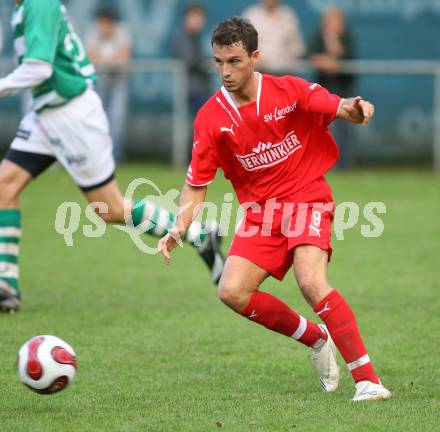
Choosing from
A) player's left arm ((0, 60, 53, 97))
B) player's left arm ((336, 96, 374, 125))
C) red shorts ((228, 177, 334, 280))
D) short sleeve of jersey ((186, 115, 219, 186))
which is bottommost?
red shorts ((228, 177, 334, 280))

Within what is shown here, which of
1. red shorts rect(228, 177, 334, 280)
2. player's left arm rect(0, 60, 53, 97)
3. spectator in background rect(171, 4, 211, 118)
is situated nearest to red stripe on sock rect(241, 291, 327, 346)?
red shorts rect(228, 177, 334, 280)

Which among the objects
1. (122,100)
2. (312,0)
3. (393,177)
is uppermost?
(312,0)

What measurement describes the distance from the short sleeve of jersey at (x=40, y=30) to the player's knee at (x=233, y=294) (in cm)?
251

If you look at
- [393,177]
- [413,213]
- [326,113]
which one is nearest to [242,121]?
[326,113]

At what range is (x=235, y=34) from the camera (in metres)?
5.66

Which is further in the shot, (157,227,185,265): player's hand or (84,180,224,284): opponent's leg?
(84,180,224,284): opponent's leg

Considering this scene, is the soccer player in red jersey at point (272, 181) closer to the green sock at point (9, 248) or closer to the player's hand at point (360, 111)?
the player's hand at point (360, 111)

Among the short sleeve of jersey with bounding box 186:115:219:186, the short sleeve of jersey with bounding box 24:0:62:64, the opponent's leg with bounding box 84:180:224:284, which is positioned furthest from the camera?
the opponent's leg with bounding box 84:180:224:284

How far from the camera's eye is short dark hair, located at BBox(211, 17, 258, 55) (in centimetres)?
565

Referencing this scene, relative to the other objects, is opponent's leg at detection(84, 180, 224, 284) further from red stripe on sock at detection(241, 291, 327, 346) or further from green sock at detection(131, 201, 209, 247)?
red stripe on sock at detection(241, 291, 327, 346)

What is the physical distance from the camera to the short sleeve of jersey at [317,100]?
18.7 ft

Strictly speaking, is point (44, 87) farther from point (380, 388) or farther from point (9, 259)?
point (380, 388)

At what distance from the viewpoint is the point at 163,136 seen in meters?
16.7

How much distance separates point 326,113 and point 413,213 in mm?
7037
